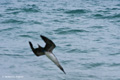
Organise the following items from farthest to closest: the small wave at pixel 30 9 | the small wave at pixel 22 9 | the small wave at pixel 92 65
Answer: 1. the small wave at pixel 30 9
2. the small wave at pixel 22 9
3. the small wave at pixel 92 65

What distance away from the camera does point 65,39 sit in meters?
11.2

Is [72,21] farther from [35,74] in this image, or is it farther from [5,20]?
[35,74]

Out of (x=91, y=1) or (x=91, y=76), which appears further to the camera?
(x=91, y=1)

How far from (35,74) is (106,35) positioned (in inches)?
A: 209

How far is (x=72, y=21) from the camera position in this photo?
49.2 ft

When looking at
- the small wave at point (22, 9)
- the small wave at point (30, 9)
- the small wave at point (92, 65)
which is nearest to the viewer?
the small wave at point (92, 65)

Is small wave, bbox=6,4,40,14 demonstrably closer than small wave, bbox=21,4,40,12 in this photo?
Yes

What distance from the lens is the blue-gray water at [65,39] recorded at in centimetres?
734

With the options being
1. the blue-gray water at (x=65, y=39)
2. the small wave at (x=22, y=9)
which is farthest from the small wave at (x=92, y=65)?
the small wave at (x=22, y=9)

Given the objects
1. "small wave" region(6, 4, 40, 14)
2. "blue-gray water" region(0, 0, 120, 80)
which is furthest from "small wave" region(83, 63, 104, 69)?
"small wave" region(6, 4, 40, 14)

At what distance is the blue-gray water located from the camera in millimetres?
7336

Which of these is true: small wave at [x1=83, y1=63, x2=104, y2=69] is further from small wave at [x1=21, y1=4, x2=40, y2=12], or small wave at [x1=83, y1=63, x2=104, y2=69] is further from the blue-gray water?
small wave at [x1=21, y1=4, x2=40, y2=12]

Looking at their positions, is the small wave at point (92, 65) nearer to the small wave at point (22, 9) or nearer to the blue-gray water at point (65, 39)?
the blue-gray water at point (65, 39)

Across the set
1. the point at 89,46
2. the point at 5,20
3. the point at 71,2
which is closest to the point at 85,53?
the point at 89,46
